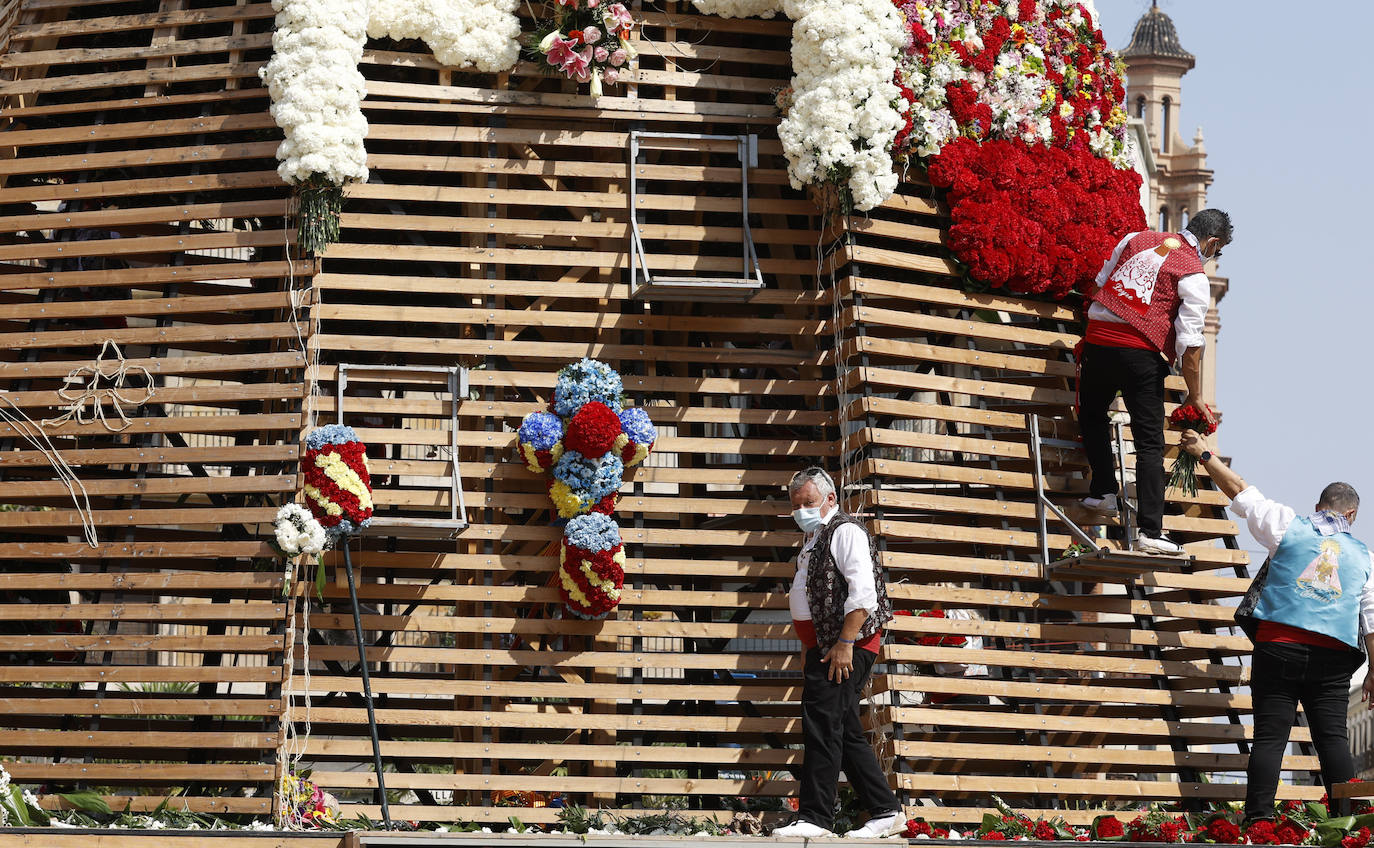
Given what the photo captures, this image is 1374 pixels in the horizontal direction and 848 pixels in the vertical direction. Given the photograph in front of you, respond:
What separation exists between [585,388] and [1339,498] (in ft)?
16.5

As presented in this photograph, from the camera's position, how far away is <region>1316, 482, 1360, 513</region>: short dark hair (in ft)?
33.6

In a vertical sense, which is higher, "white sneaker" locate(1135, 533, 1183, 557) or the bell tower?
the bell tower

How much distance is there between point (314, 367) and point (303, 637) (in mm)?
1877

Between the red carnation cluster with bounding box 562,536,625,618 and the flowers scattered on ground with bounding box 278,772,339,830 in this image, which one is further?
the red carnation cluster with bounding box 562,536,625,618

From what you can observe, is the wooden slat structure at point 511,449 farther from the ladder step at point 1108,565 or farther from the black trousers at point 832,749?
the black trousers at point 832,749

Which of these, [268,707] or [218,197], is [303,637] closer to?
[268,707]

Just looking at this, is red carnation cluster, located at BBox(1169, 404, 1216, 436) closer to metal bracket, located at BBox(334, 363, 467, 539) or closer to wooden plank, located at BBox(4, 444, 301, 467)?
metal bracket, located at BBox(334, 363, 467, 539)

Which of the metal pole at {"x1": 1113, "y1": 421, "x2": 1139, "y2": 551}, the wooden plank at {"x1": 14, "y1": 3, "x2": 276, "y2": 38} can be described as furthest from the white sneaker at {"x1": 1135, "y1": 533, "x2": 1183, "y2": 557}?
the wooden plank at {"x1": 14, "y1": 3, "x2": 276, "y2": 38}

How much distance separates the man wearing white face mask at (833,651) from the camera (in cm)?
893

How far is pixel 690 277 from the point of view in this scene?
11.9m

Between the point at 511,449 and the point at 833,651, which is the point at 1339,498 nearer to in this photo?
the point at 833,651

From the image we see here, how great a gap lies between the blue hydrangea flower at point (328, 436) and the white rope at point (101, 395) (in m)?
1.48

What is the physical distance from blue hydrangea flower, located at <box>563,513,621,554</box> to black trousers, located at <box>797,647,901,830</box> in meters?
2.11

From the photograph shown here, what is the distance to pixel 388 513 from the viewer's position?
446 inches
